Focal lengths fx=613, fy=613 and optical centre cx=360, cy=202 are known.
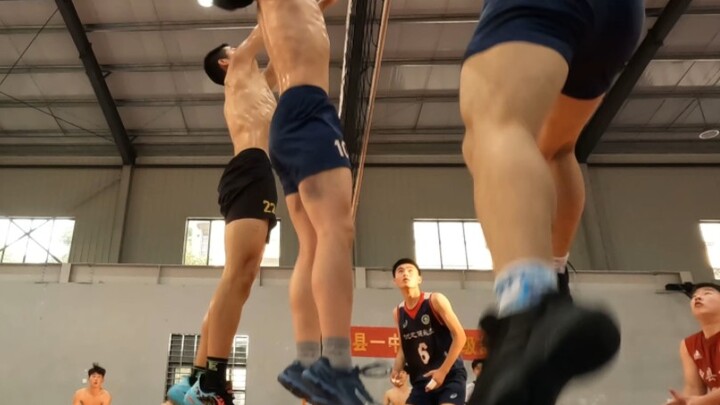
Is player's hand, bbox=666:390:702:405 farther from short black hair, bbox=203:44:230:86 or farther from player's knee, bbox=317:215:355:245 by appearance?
short black hair, bbox=203:44:230:86

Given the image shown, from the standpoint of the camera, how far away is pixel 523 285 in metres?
0.91

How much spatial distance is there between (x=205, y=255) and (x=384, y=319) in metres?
4.31

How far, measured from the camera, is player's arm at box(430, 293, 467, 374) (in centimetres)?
409

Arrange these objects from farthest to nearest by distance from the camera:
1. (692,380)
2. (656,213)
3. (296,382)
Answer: (656,213) < (692,380) < (296,382)

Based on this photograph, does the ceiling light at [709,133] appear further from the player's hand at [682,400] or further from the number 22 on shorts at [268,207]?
the number 22 on shorts at [268,207]

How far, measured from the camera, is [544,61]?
110 centimetres

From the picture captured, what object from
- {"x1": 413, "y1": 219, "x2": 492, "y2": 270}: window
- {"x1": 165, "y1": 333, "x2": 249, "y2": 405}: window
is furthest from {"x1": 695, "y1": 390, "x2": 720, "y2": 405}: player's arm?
{"x1": 413, "y1": 219, "x2": 492, "y2": 270}: window

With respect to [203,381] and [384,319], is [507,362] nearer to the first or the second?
[203,381]

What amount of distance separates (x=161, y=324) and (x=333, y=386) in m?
9.89

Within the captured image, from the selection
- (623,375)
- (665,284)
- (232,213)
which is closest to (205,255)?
(623,375)

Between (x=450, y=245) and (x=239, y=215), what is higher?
(x=450, y=245)

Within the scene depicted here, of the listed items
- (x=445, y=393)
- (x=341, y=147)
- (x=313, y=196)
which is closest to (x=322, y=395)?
(x=313, y=196)

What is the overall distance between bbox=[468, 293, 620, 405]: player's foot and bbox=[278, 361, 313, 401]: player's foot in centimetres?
87

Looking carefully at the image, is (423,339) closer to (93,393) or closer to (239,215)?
(239,215)
